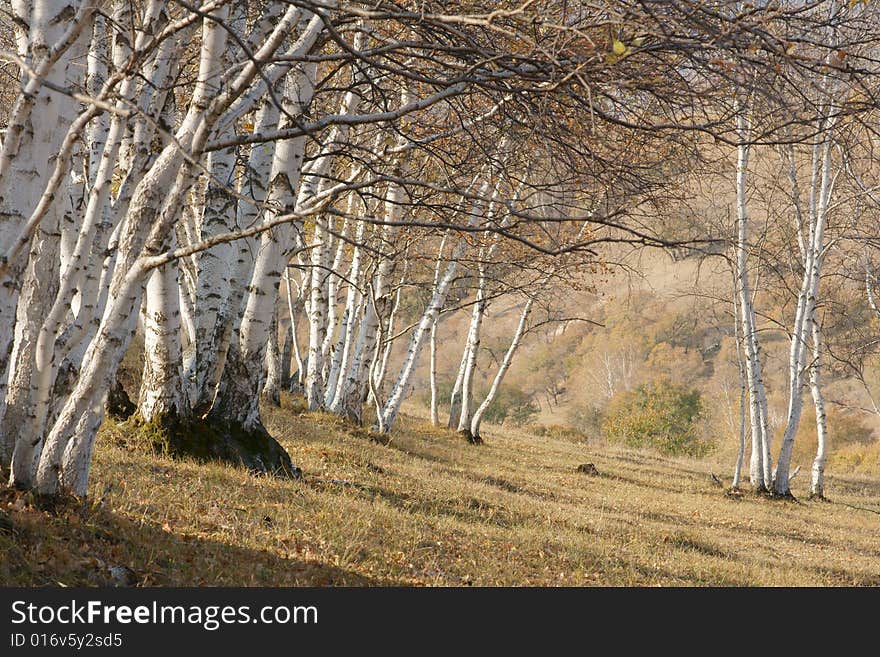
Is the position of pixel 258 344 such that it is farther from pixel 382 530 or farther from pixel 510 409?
pixel 510 409

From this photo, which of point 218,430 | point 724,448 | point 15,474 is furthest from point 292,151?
point 724,448

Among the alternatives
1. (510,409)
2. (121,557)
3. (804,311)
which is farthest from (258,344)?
(510,409)

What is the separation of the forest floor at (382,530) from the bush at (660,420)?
69.8 ft

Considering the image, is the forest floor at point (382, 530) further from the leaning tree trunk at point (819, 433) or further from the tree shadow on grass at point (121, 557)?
the leaning tree trunk at point (819, 433)

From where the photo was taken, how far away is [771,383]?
5666 centimetres

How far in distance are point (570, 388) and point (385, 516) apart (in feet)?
200

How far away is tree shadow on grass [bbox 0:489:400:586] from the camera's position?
393 cm

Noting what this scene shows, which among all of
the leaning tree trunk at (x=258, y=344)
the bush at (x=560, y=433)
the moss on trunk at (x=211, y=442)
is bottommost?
the bush at (x=560, y=433)

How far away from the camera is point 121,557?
4387mm

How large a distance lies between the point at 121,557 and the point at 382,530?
2.42 meters

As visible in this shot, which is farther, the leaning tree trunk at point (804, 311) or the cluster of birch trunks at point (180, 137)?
the leaning tree trunk at point (804, 311)

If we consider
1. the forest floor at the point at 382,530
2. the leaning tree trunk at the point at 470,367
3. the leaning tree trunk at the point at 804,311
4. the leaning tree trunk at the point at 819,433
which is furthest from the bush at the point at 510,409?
the forest floor at the point at 382,530

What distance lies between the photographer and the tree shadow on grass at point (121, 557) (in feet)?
12.9

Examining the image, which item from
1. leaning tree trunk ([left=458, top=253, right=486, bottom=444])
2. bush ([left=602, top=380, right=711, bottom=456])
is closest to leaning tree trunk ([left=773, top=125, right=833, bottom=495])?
leaning tree trunk ([left=458, top=253, right=486, bottom=444])
